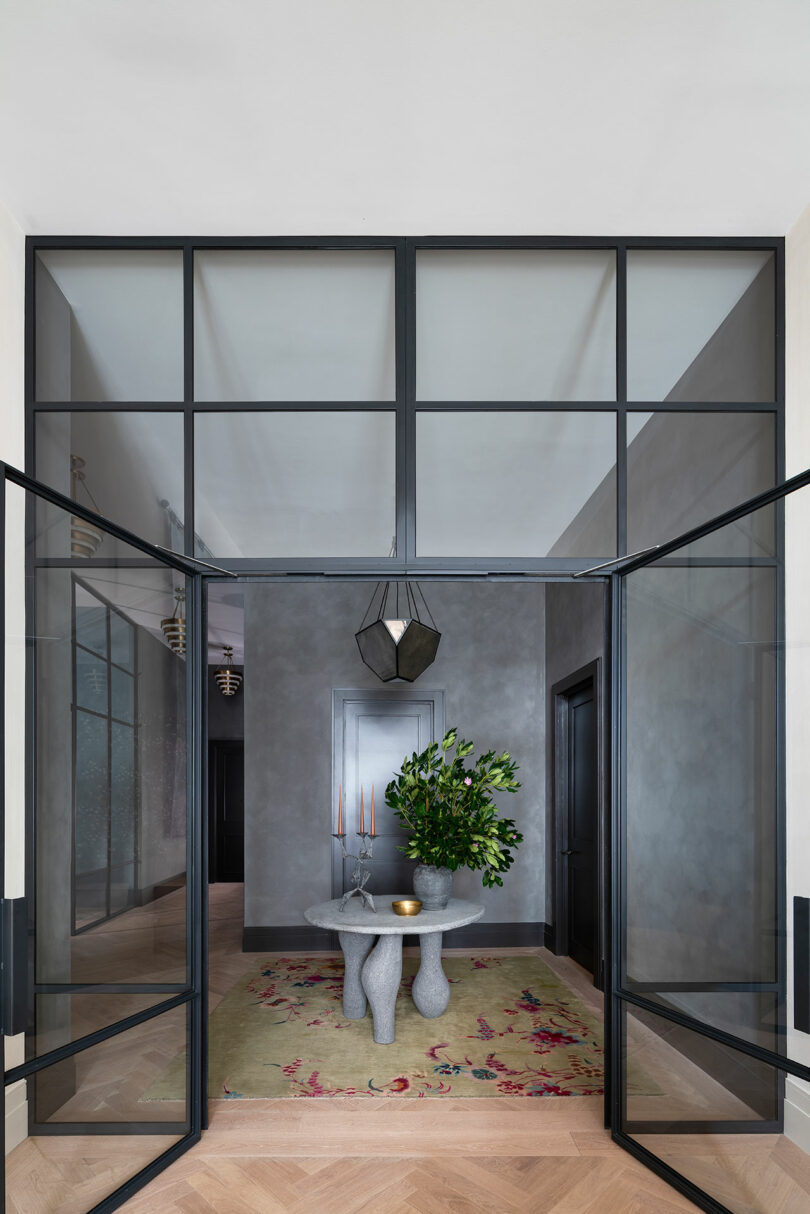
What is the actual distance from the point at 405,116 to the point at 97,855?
2.51m

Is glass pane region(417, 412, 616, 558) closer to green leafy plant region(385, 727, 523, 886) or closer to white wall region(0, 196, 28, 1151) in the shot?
white wall region(0, 196, 28, 1151)

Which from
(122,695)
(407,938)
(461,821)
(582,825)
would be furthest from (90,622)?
(407,938)

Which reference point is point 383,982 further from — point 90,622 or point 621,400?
point 621,400

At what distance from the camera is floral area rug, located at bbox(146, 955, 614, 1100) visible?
12.3ft

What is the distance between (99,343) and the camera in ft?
10.9

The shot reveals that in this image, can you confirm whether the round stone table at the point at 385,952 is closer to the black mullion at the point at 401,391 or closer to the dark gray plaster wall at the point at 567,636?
the dark gray plaster wall at the point at 567,636

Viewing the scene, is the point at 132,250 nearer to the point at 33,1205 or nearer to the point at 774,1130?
the point at 33,1205

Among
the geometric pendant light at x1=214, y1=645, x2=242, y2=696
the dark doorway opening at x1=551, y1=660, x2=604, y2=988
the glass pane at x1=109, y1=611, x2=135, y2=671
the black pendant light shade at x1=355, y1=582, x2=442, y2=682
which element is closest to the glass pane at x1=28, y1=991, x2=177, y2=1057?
the glass pane at x1=109, y1=611, x2=135, y2=671

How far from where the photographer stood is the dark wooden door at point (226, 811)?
12.2 m

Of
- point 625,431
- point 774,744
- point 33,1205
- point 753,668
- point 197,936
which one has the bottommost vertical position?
point 33,1205

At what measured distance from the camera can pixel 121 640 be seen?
2963mm

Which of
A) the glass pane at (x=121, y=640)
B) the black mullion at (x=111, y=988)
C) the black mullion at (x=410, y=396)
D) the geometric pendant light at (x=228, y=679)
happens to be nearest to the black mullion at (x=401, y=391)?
the black mullion at (x=410, y=396)

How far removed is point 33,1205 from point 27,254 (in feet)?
10.2

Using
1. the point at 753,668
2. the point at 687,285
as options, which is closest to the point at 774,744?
the point at 753,668
